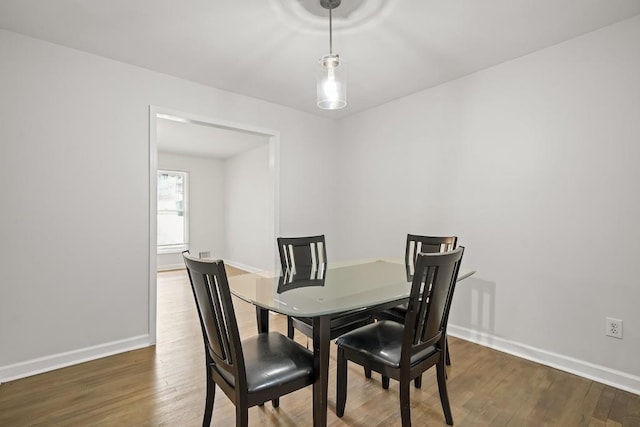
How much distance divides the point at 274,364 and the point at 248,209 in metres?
4.95

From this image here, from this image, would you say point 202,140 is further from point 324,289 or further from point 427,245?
point 324,289

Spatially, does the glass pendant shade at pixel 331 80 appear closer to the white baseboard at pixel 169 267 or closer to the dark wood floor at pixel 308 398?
the dark wood floor at pixel 308 398

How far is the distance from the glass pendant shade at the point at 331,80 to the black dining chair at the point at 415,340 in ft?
3.65

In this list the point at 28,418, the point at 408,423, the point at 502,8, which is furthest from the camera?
the point at 502,8

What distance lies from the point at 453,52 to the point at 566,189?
134 cm

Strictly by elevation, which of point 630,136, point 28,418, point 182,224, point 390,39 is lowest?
point 28,418

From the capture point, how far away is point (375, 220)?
3703mm

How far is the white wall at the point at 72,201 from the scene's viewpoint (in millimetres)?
2205

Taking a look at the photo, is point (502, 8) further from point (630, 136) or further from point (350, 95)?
point (350, 95)

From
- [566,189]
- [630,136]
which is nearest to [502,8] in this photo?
[630,136]

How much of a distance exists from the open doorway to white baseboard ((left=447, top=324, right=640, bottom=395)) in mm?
2165

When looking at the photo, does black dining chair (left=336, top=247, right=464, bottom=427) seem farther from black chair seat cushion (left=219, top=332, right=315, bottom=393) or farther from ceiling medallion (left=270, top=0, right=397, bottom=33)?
ceiling medallion (left=270, top=0, right=397, bottom=33)

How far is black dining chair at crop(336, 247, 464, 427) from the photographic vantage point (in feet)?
4.77

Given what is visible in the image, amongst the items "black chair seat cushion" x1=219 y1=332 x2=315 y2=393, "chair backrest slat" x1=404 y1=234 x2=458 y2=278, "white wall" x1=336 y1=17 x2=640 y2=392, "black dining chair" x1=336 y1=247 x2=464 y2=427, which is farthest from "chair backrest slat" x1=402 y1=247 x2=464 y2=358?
"white wall" x1=336 y1=17 x2=640 y2=392
